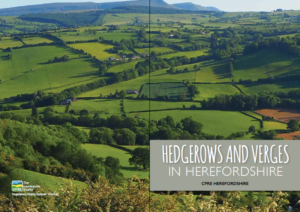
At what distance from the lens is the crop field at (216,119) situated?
79.1 ft

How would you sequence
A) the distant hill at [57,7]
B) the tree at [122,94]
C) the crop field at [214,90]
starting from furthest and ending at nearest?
the distant hill at [57,7] → the tree at [122,94] → the crop field at [214,90]

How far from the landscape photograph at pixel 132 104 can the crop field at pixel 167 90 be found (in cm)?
20

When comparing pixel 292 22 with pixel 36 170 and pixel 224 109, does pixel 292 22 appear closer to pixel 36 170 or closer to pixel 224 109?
pixel 224 109

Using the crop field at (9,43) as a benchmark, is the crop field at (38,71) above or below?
below

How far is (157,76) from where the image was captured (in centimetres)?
4300

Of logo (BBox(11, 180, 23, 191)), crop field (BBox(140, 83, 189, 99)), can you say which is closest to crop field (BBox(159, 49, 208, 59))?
crop field (BBox(140, 83, 189, 99))

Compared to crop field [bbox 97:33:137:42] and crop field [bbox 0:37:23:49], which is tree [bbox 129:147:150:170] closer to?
crop field [bbox 0:37:23:49]

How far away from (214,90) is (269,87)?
5.66 metres

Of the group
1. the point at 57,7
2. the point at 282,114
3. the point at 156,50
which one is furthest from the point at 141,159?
the point at 57,7

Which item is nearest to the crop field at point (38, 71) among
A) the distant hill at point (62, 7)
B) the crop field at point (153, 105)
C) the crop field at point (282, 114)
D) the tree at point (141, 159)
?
the crop field at point (153, 105)

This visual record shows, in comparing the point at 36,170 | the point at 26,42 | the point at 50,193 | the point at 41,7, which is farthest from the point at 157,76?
the point at 41,7

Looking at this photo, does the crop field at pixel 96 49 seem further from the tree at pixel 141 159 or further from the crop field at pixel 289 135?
the crop field at pixel 289 135

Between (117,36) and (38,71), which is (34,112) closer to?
(38,71)

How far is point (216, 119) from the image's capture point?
26.9 meters
